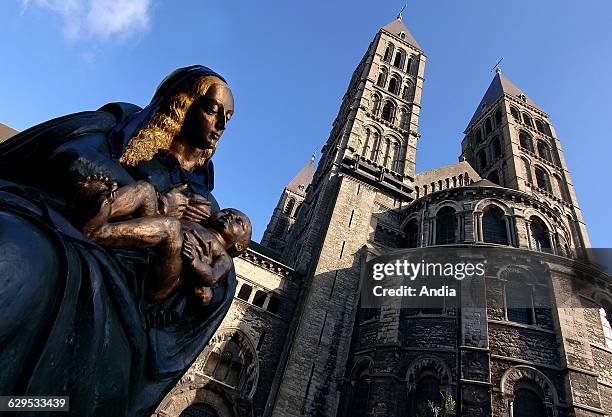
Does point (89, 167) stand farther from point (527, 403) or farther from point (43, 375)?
point (527, 403)

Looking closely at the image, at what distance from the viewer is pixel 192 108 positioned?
7.66 feet

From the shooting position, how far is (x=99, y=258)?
1465 millimetres

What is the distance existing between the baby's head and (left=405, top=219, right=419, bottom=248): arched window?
1675 centimetres

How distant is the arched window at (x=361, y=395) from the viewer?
12758mm

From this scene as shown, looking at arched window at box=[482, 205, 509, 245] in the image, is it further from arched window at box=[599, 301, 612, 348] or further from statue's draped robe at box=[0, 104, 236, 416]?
statue's draped robe at box=[0, 104, 236, 416]

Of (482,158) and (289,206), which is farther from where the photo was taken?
(289,206)

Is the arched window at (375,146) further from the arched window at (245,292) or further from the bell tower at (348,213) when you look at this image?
the arched window at (245,292)

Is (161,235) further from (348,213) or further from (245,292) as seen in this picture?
(348,213)

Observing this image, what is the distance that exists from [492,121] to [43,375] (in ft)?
118

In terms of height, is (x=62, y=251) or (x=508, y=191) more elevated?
(x=508, y=191)

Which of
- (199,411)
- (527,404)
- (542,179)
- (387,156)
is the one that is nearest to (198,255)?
(527,404)

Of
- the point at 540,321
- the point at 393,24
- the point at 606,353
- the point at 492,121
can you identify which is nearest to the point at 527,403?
the point at 540,321

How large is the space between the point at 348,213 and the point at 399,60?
18.2m

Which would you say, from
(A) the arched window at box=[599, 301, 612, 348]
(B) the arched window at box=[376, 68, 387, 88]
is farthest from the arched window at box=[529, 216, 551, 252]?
(B) the arched window at box=[376, 68, 387, 88]
